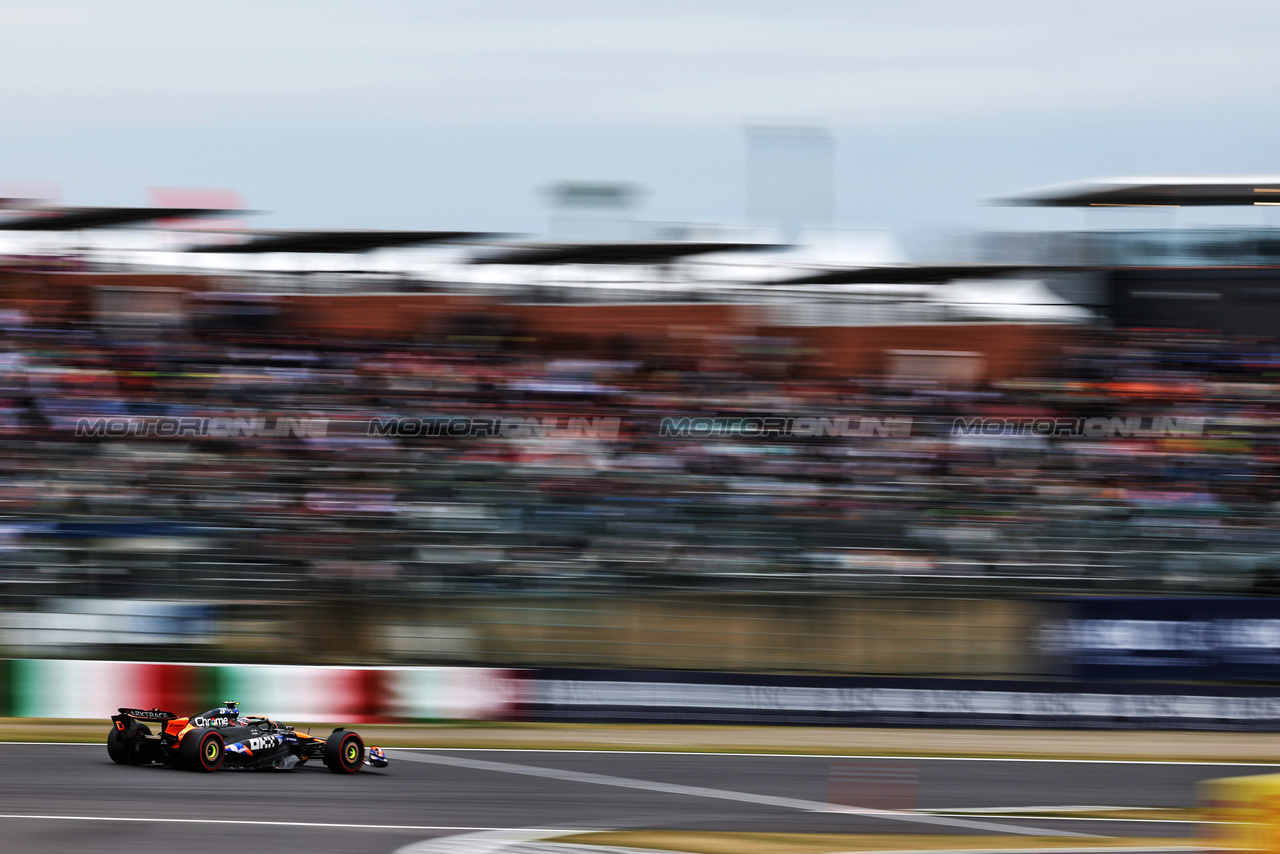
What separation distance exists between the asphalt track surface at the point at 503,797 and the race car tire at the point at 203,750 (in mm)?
102

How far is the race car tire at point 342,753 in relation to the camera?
31.1 feet

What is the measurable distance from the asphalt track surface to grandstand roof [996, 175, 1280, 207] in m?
8.09

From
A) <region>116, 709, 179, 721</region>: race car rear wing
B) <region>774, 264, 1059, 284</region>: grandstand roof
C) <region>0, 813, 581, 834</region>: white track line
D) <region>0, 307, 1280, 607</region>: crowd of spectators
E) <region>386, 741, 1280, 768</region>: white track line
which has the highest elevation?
<region>774, 264, 1059, 284</region>: grandstand roof

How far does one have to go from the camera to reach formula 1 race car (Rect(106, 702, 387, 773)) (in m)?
9.38

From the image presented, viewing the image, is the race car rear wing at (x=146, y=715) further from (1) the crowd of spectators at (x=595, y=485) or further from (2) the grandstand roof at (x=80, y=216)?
(2) the grandstand roof at (x=80, y=216)

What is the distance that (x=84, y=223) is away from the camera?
56.5ft

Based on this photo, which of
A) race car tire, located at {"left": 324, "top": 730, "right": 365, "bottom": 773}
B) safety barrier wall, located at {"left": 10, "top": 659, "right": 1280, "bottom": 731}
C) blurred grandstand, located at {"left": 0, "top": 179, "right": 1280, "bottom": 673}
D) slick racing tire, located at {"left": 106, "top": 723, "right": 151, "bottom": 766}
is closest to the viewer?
race car tire, located at {"left": 324, "top": 730, "right": 365, "bottom": 773}

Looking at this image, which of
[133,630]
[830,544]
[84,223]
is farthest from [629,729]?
[84,223]

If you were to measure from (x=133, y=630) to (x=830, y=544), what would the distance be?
Answer: 19.7 feet

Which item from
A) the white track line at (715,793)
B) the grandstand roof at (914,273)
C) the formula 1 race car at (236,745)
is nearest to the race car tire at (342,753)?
the formula 1 race car at (236,745)

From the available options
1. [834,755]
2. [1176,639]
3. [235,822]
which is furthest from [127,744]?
[1176,639]

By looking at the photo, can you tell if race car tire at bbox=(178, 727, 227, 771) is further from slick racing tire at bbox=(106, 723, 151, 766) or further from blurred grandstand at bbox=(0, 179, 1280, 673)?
blurred grandstand at bbox=(0, 179, 1280, 673)

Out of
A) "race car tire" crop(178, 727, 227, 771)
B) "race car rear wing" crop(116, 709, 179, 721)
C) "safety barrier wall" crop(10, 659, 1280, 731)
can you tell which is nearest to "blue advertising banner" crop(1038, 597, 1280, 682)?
"safety barrier wall" crop(10, 659, 1280, 731)

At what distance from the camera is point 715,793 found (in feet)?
31.6
